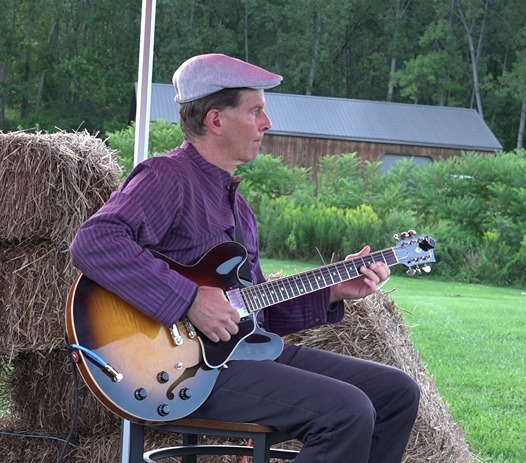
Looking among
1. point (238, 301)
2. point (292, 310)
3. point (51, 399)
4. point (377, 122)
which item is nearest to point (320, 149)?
point (377, 122)

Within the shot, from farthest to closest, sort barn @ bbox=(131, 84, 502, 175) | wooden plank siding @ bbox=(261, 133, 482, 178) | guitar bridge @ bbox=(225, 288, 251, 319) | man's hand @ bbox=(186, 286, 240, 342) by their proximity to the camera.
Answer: barn @ bbox=(131, 84, 502, 175)
wooden plank siding @ bbox=(261, 133, 482, 178)
guitar bridge @ bbox=(225, 288, 251, 319)
man's hand @ bbox=(186, 286, 240, 342)

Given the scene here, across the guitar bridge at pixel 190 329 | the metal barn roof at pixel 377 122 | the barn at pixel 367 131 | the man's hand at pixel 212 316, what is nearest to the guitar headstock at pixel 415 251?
the man's hand at pixel 212 316

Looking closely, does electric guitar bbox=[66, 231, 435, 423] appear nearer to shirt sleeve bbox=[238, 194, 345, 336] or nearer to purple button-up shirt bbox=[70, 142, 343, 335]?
purple button-up shirt bbox=[70, 142, 343, 335]

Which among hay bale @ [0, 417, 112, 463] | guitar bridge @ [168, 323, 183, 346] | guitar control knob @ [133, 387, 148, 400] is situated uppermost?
guitar bridge @ [168, 323, 183, 346]

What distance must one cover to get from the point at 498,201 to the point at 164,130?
21.9ft

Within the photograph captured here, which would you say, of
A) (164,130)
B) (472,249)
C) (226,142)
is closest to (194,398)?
(226,142)

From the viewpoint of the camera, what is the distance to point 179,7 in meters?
56.9

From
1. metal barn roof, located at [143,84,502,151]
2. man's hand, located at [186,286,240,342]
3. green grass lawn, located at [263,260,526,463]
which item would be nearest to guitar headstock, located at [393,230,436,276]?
man's hand, located at [186,286,240,342]

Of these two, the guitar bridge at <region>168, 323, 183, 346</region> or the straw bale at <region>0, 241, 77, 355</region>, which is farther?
the straw bale at <region>0, 241, 77, 355</region>

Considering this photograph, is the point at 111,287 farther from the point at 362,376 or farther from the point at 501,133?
the point at 501,133

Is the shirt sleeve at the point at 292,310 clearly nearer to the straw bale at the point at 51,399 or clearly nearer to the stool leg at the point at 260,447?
the stool leg at the point at 260,447

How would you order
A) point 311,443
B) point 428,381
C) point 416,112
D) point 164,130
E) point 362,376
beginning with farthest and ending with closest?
point 416,112 < point 164,130 < point 428,381 < point 362,376 < point 311,443

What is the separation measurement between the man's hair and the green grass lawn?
1902mm

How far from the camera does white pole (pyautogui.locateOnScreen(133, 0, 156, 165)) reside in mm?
4066
